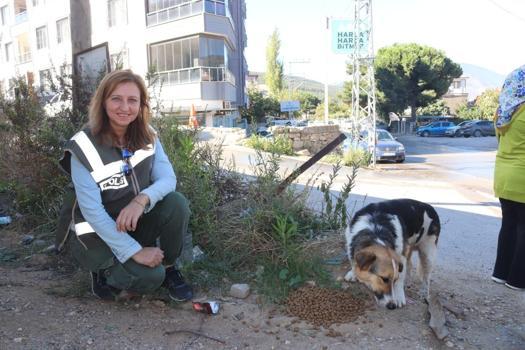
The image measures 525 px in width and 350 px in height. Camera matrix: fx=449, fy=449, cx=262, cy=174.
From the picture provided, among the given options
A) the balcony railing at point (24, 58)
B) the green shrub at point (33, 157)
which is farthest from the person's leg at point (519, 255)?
the balcony railing at point (24, 58)

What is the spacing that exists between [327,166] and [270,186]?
12937 millimetres

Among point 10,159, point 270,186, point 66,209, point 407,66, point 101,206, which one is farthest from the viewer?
point 407,66

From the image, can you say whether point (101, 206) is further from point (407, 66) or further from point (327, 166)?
point (407, 66)

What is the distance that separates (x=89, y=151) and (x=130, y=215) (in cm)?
49

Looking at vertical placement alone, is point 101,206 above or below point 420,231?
above

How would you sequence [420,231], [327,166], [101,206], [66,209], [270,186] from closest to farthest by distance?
[101,206]
[66,209]
[420,231]
[270,186]
[327,166]

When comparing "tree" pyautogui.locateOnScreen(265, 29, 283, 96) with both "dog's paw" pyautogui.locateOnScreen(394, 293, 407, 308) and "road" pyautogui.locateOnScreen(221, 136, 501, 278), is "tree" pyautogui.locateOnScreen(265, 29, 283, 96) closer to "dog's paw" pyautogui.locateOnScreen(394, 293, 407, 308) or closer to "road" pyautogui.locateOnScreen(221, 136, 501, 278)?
"road" pyautogui.locateOnScreen(221, 136, 501, 278)

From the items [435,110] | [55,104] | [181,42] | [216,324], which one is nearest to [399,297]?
[216,324]

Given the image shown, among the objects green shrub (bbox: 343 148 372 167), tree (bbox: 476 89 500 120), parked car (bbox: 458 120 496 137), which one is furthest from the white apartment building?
tree (bbox: 476 89 500 120)

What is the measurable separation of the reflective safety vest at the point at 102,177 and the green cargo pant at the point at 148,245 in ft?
0.35

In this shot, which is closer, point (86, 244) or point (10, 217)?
point (86, 244)

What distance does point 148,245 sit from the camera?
10.1ft

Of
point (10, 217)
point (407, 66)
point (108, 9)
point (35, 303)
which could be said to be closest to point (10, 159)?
point (10, 217)

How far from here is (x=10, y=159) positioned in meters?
4.69
